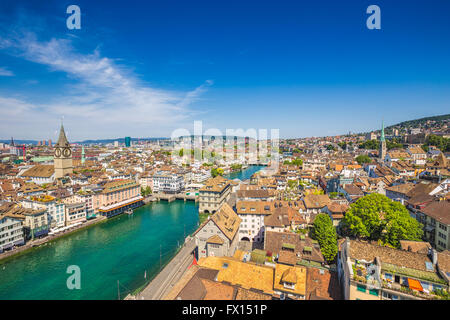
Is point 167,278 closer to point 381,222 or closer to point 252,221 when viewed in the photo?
point 252,221

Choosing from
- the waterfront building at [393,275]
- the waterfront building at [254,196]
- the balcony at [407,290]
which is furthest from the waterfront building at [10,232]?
the balcony at [407,290]

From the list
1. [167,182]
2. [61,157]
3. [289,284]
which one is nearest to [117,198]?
[167,182]

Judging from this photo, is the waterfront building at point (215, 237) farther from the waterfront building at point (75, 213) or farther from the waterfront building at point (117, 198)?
the waterfront building at point (117, 198)

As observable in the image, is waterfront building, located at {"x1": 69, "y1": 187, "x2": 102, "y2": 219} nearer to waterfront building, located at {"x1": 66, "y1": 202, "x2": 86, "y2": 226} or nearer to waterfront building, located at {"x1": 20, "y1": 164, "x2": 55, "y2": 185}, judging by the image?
waterfront building, located at {"x1": 66, "y1": 202, "x2": 86, "y2": 226}

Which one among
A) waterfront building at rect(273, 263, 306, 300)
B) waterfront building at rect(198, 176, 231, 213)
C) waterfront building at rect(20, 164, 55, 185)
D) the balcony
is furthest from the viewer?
waterfront building at rect(20, 164, 55, 185)

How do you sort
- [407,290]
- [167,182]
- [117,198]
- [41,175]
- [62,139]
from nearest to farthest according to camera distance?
1. [407,290]
2. [117,198]
3. [167,182]
4. [41,175]
5. [62,139]

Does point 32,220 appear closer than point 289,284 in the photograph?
No

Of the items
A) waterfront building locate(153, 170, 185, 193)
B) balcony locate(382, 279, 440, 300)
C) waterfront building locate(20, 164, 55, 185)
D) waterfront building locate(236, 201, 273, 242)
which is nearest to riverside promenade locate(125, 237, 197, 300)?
waterfront building locate(236, 201, 273, 242)
